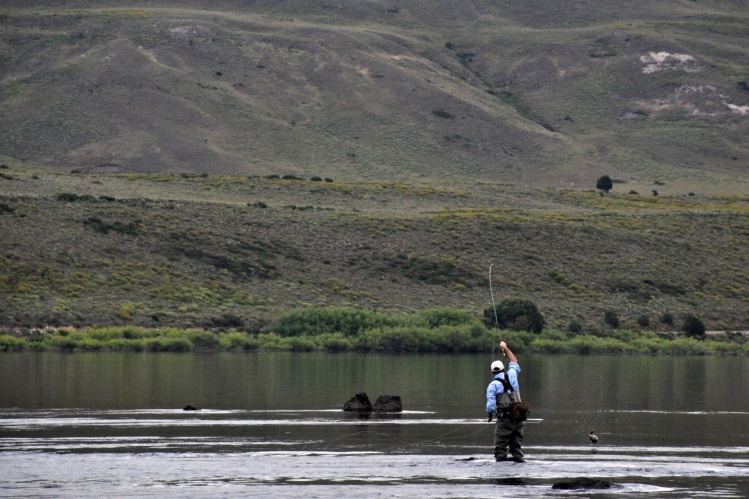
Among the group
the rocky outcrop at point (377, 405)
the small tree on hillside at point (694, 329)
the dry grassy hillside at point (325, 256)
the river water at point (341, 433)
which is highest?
the dry grassy hillside at point (325, 256)

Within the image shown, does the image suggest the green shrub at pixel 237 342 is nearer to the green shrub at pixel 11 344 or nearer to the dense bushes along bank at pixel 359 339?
the dense bushes along bank at pixel 359 339

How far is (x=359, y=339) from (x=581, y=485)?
3907 centimetres

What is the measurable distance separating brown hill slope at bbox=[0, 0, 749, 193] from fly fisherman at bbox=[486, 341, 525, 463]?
9946 cm

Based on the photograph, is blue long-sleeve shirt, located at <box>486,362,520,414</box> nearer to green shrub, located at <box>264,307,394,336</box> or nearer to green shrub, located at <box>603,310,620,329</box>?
green shrub, located at <box>264,307,394,336</box>

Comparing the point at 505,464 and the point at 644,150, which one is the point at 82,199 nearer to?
the point at 505,464

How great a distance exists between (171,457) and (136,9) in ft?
495

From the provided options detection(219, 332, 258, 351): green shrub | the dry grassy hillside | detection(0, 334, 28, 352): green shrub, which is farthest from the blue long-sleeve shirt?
the dry grassy hillside

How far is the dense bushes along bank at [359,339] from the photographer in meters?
55.1

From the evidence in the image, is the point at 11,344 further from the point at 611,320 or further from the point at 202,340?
the point at 611,320

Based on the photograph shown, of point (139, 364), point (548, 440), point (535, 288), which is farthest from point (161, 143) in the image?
point (548, 440)

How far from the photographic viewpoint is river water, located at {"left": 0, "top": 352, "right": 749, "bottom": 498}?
1986 centimetres

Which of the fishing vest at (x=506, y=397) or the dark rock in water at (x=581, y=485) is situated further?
the fishing vest at (x=506, y=397)

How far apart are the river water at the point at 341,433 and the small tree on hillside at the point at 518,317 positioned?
16.8 m

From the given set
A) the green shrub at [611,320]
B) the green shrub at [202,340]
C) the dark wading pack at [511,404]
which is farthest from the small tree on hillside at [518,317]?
the dark wading pack at [511,404]
